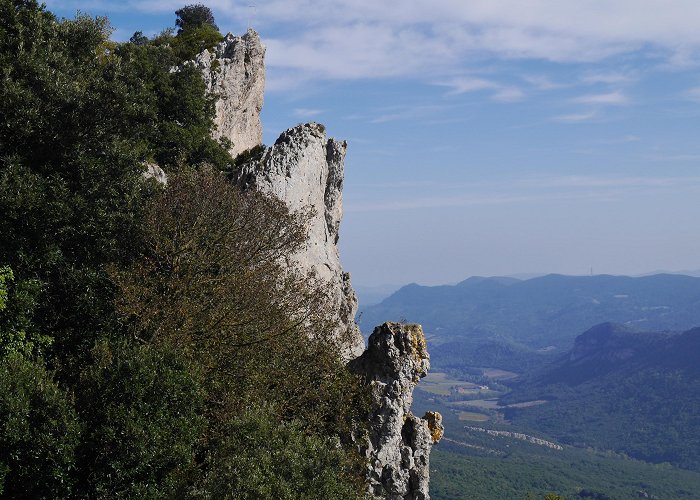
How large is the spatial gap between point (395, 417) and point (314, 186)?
18864 millimetres

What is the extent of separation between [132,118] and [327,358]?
13582 mm

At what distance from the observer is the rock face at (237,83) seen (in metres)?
51.4

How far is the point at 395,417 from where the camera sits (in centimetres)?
2588

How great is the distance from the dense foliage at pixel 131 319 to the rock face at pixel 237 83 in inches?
815

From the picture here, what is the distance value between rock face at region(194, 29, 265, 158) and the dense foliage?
20703 mm

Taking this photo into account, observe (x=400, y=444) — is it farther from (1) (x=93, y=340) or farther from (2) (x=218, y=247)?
(1) (x=93, y=340)

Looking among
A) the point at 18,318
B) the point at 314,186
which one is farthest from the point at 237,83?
the point at 18,318

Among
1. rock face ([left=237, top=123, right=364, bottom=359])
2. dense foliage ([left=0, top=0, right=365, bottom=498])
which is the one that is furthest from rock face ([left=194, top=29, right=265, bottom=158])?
dense foliage ([left=0, top=0, right=365, bottom=498])

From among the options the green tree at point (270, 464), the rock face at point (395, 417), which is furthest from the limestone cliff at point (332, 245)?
the green tree at point (270, 464)

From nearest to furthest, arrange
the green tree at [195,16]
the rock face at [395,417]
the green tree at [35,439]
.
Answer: the green tree at [35,439], the rock face at [395,417], the green tree at [195,16]

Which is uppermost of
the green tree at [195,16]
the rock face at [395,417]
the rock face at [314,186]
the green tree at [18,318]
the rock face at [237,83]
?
the green tree at [195,16]

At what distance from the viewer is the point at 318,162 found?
4184 centimetres

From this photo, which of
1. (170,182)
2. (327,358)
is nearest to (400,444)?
(327,358)

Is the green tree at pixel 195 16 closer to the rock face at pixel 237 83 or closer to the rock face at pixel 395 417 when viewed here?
the rock face at pixel 237 83
